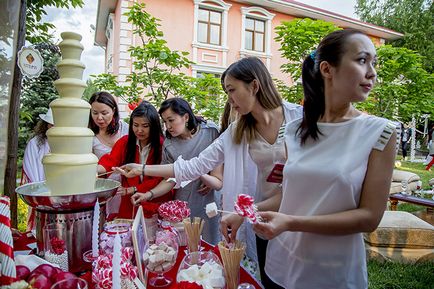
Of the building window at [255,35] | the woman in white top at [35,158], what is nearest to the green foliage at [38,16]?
the woman in white top at [35,158]

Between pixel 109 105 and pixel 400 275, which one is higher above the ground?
pixel 109 105

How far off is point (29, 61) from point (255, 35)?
1104 cm

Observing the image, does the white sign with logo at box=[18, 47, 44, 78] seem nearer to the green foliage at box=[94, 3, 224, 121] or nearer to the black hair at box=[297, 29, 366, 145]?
the black hair at box=[297, 29, 366, 145]

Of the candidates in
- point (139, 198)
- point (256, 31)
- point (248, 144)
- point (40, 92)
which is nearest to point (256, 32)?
point (256, 31)

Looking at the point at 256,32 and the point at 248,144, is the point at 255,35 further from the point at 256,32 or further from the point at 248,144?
the point at 248,144

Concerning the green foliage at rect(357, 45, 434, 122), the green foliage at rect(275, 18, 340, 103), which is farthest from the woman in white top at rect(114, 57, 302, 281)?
the green foliage at rect(357, 45, 434, 122)

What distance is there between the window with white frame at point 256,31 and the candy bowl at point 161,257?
37.5ft

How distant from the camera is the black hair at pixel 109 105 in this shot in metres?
2.74

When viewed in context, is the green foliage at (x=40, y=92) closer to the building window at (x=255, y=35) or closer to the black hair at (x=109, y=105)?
the black hair at (x=109, y=105)

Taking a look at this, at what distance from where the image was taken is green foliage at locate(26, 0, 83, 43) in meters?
3.49

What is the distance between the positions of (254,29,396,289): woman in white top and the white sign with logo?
6.73 feet

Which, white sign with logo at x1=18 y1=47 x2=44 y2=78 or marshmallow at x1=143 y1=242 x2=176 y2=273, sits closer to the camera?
marshmallow at x1=143 y1=242 x2=176 y2=273

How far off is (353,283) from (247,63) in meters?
1.09

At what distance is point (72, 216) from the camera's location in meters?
1.23
